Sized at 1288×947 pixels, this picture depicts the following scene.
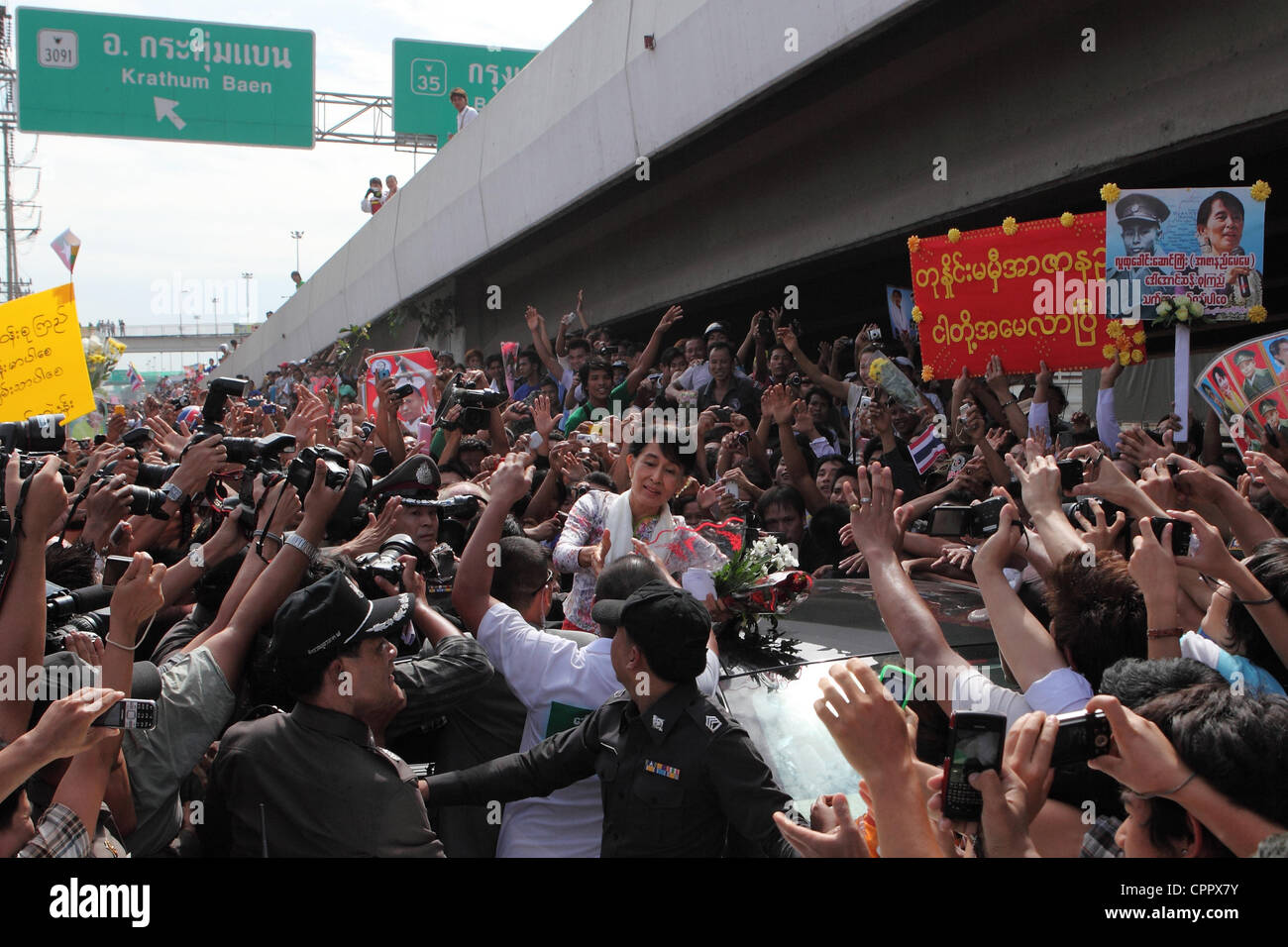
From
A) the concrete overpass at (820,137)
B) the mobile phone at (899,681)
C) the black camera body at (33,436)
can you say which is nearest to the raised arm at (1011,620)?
the mobile phone at (899,681)

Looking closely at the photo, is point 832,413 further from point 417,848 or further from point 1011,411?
point 417,848

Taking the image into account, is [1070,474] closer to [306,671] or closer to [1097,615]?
[1097,615]

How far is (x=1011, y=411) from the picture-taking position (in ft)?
22.3

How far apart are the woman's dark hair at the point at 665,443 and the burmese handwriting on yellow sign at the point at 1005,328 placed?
2911 millimetres

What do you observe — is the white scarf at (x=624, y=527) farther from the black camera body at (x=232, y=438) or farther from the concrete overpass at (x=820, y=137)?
the concrete overpass at (x=820, y=137)

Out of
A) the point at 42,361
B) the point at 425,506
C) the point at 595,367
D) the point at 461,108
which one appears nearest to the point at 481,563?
the point at 425,506

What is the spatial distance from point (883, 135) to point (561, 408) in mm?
3973

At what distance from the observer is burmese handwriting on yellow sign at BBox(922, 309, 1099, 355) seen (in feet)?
22.1

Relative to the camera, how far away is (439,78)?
22.3 m

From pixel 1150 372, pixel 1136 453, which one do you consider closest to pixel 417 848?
pixel 1136 453

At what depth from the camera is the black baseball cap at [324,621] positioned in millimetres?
2818

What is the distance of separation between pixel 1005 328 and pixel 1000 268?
38cm
